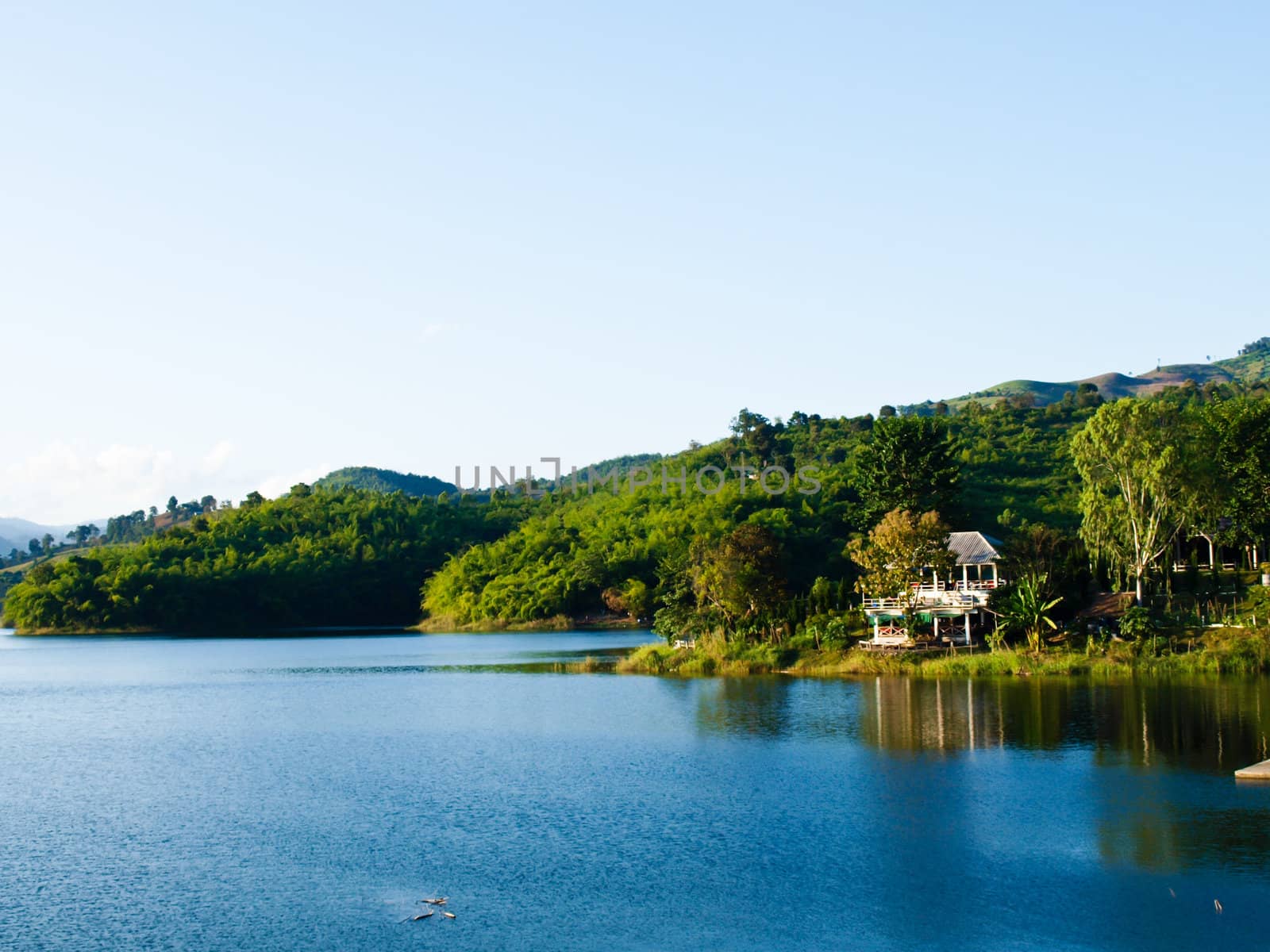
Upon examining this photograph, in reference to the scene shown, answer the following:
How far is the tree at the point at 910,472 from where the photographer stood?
64.7 m

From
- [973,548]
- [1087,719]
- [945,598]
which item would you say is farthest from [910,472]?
[1087,719]

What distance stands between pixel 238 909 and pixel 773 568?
37698 millimetres

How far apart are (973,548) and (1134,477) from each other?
736 cm

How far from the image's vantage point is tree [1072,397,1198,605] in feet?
159

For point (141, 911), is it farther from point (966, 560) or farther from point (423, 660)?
point (423, 660)

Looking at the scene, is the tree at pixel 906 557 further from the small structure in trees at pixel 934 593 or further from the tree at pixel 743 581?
the tree at pixel 743 581

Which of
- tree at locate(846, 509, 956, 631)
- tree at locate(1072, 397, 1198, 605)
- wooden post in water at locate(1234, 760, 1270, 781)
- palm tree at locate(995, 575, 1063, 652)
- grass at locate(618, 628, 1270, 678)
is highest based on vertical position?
tree at locate(1072, 397, 1198, 605)

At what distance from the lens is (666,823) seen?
24.8 meters

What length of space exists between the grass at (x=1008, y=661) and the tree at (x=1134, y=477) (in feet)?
18.0

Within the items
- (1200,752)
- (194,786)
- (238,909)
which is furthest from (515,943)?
(1200,752)

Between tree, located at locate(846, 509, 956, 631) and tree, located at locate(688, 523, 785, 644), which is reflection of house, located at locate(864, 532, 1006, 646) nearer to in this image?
tree, located at locate(846, 509, 956, 631)

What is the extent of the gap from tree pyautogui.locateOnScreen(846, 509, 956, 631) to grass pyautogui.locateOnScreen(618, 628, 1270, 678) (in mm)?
2800

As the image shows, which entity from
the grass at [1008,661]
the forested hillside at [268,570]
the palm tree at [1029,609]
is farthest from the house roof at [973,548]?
the forested hillside at [268,570]

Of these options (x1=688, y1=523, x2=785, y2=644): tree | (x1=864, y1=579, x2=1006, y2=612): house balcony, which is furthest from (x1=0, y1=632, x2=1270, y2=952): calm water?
(x1=688, y1=523, x2=785, y2=644): tree
